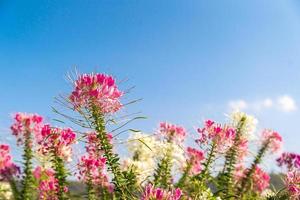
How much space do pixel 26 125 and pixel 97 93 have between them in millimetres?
4874

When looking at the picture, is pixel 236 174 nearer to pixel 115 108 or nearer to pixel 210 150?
pixel 210 150

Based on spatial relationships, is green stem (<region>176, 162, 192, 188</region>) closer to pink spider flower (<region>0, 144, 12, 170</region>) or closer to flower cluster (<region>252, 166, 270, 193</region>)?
flower cluster (<region>252, 166, 270, 193</region>)

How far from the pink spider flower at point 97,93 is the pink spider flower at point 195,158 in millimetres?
4888

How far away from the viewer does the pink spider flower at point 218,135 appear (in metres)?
6.55

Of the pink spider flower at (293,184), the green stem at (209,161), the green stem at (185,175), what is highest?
the green stem at (185,175)

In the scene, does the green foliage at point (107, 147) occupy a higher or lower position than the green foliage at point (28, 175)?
lower

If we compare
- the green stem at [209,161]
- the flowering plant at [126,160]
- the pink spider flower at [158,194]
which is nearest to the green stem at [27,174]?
the flowering plant at [126,160]

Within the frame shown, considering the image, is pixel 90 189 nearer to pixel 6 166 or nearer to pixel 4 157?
pixel 6 166

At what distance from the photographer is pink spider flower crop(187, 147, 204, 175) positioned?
31.7 feet

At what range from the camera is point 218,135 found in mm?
6578

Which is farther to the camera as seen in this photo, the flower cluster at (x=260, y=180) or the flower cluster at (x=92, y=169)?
the flower cluster at (x=260, y=180)

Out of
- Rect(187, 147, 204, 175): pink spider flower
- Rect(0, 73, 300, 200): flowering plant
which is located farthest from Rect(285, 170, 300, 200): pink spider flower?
Rect(187, 147, 204, 175): pink spider flower

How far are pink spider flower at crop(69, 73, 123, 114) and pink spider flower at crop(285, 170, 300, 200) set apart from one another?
247 centimetres

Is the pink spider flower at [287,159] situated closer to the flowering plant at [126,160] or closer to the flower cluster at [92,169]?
the flowering plant at [126,160]
